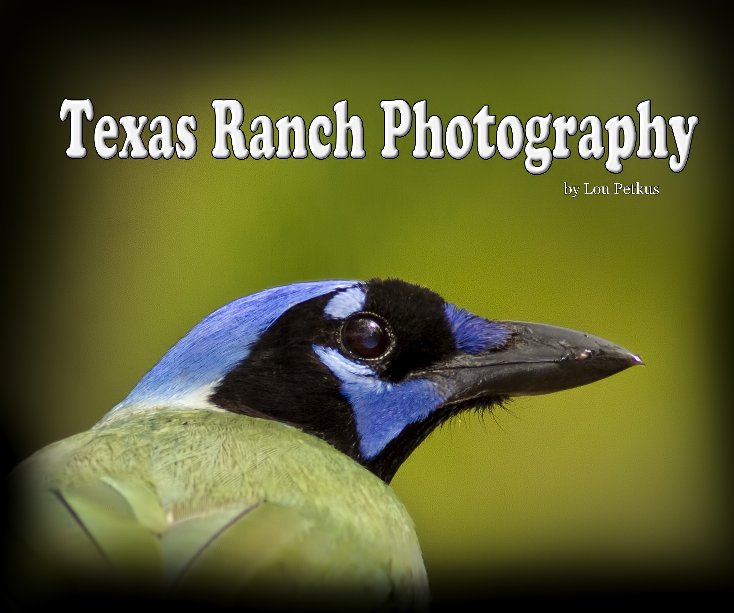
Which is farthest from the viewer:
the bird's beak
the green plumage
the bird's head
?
the bird's beak

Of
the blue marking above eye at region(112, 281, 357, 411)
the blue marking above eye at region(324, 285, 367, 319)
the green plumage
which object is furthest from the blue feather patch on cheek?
the green plumage

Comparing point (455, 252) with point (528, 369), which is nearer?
point (528, 369)

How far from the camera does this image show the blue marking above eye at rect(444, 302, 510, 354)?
4602mm

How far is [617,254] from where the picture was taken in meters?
7.06

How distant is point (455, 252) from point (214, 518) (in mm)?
3987

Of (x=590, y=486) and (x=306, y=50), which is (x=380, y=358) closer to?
(x=306, y=50)

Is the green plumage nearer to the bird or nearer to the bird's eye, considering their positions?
the bird

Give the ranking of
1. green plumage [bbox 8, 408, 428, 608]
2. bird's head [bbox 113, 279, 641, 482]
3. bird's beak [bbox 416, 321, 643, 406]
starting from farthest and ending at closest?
1. bird's beak [bbox 416, 321, 643, 406]
2. bird's head [bbox 113, 279, 641, 482]
3. green plumage [bbox 8, 408, 428, 608]

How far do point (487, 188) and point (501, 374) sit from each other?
267cm

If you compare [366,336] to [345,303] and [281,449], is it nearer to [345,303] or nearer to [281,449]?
[345,303]

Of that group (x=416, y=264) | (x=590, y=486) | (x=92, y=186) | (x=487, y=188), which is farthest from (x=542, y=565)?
(x=92, y=186)

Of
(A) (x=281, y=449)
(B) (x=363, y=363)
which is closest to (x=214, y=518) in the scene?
(A) (x=281, y=449)

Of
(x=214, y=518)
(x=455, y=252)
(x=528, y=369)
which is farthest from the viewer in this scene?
(x=455, y=252)

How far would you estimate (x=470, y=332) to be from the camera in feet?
15.2
